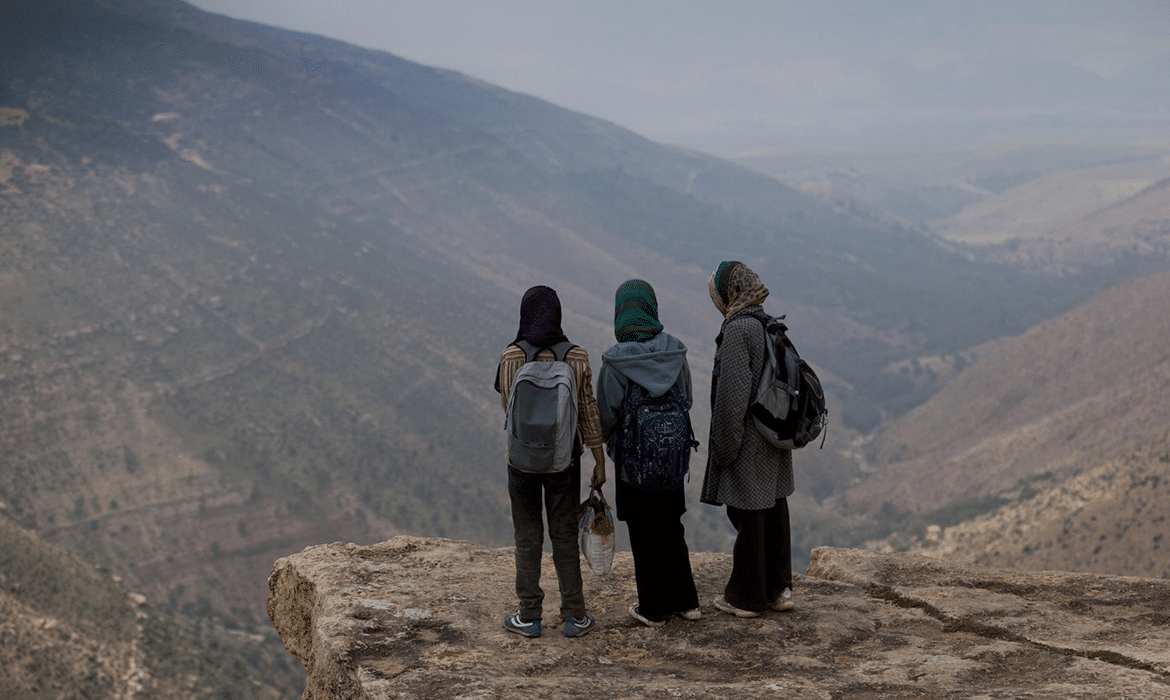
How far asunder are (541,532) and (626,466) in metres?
0.71

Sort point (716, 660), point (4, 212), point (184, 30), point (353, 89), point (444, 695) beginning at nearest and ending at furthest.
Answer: point (444, 695) → point (716, 660) → point (4, 212) → point (184, 30) → point (353, 89)

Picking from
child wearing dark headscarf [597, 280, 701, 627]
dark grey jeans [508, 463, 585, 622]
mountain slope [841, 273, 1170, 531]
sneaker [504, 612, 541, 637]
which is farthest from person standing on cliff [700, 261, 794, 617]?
mountain slope [841, 273, 1170, 531]

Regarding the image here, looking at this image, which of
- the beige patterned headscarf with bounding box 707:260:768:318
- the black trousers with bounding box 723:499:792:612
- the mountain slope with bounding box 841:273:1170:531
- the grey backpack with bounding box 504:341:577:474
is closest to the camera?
the grey backpack with bounding box 504:341:577:474

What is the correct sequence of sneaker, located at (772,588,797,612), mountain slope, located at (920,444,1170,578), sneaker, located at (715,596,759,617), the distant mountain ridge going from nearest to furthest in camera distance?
sneaker, located at (715,596,759,617) → sneaker, located at (772,588,797,612) → mountain slope, located at (920,444,1170,578) → the distant mountain ridge

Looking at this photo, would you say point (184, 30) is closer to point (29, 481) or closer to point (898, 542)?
point (29, 481)

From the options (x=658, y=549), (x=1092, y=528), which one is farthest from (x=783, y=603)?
(x=1092, y=528)

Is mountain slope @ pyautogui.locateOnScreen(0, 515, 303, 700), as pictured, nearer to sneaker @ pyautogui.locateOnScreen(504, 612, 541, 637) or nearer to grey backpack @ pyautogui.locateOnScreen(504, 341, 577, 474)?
sneaker @ pyautogui.locateOnScreen(504, 612, 541, 637)

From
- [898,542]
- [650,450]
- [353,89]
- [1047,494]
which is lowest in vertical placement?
[898,542]

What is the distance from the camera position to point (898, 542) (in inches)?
1505

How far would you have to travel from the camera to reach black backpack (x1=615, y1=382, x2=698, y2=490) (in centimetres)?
575

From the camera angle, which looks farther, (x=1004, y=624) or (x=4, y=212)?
(x=4, y=212)

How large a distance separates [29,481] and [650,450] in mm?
42629

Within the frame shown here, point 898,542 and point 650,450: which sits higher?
point 650,450

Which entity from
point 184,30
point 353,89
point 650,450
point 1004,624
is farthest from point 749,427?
point 353,89
